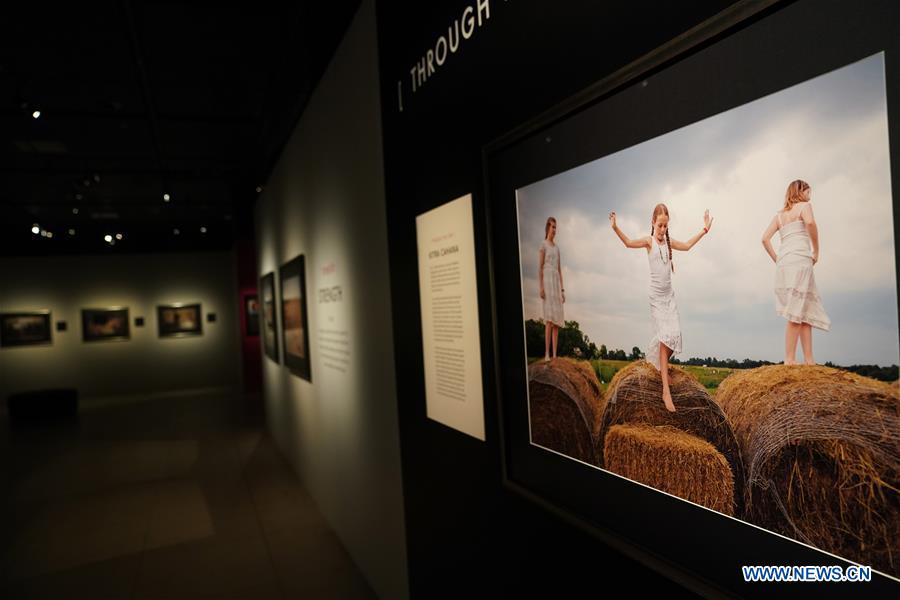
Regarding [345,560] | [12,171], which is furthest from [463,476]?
[12,171]

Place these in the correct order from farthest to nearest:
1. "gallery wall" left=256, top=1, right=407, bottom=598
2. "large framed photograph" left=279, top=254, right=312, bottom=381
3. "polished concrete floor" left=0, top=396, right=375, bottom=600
Result: "large framed photograph" left=279, top=254, right=312, bottom=381 < "polished concrete floor" left=0, top=396, right=375, bottom=600 < "gallery wall" left=256, top=1, right=407, bottom=598

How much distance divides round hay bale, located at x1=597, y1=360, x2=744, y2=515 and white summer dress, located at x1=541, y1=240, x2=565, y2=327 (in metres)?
0.26

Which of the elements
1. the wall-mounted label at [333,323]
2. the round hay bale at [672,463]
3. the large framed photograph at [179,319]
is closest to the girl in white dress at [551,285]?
the round hay bale at [672,463]

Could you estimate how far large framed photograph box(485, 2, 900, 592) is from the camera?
87cm

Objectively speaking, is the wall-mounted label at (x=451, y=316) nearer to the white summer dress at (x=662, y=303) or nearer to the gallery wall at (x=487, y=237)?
the gallery wall at (x=487, y=237)

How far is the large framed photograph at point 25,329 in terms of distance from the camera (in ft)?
49.5

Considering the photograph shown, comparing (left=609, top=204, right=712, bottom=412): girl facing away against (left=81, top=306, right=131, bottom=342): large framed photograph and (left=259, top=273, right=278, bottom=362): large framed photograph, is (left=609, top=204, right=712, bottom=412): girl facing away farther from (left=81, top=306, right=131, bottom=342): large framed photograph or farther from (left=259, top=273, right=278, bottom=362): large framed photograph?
(left=81, top=306, right=131, bottom=342): large framed photograph

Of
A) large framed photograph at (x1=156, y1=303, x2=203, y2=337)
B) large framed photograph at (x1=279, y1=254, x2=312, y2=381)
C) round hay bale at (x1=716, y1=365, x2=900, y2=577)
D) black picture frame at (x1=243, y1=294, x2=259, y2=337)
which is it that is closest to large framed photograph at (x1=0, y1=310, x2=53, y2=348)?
large framed photograph at (x1=156, y1=303, x2=203, y2=337)

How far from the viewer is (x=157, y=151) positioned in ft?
34.6

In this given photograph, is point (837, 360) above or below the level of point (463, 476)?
above

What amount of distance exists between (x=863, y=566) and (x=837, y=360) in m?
0.33

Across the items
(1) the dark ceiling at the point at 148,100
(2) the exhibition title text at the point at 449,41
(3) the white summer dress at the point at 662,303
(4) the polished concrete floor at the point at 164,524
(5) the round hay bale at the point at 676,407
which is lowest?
(4) the polished concrete floor at the point at 164,524

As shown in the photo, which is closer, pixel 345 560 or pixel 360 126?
pixel 360 126

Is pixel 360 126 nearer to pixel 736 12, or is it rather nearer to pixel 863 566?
pixel 736 12
